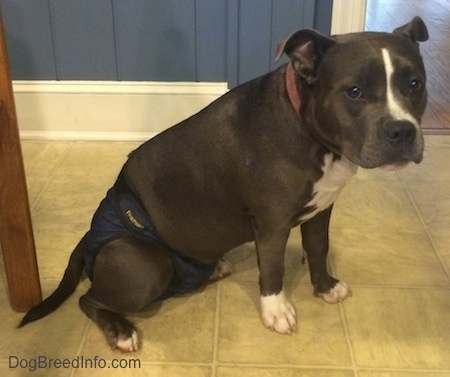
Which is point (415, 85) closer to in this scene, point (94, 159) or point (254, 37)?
point (254, 37)

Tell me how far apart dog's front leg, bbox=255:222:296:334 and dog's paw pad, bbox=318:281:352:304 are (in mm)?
134

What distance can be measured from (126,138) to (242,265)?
1.18m

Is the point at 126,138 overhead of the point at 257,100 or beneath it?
beneath

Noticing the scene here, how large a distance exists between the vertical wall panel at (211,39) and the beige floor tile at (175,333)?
1.31 meters

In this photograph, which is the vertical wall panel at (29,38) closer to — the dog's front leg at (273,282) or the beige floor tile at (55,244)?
the beige floor tile at (55,244)

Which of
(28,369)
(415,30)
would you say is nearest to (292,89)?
(415,30)

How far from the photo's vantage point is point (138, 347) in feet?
5.99

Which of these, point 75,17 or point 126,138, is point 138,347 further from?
point 75,17

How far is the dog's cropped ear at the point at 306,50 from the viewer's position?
4.94ft

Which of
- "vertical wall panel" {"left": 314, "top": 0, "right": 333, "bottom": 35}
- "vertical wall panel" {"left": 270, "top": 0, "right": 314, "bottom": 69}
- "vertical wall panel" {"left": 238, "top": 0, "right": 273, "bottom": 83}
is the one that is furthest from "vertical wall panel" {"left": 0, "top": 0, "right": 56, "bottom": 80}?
"vertical wall panel" {"left": 314, "top": 0, "right": 333, "bottom": 35}

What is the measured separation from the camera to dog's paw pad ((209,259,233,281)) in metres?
2.12

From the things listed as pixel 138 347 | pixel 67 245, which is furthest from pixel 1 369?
pixel 67 245

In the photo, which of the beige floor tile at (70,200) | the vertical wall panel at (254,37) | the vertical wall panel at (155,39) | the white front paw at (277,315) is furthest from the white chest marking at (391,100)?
the vertical wall panel at (155,39)

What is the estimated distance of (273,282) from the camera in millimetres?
1846
